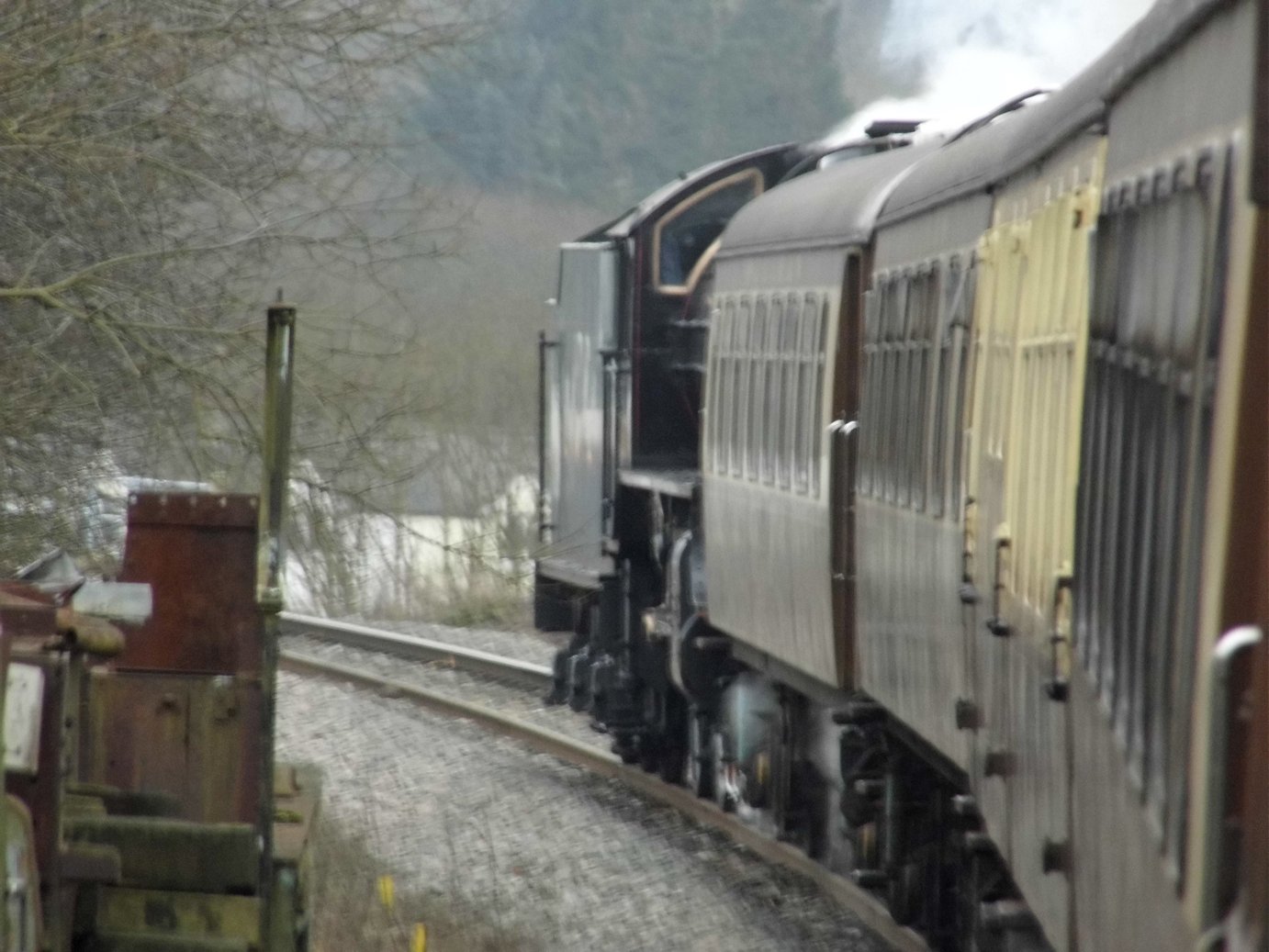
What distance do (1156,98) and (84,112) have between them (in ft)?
23.5

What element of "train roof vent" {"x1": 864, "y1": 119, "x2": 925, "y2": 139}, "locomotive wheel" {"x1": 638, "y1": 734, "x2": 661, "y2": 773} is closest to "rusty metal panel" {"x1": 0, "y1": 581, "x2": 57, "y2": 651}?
"train roof vent" {"x1": 864, "y1": 119, "x2": 925, "y2": 139}

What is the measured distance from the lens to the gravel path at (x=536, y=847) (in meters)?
10.4

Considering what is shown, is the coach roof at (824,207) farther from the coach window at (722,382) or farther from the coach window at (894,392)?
the coach window at (894,392)

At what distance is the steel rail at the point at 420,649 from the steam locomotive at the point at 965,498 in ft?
4.84

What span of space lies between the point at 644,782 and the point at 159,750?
26.1 feet

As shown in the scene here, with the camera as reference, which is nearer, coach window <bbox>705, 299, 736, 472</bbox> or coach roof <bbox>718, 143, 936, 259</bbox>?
coach roof <bbox>718, 143, 936, 259</bbox>

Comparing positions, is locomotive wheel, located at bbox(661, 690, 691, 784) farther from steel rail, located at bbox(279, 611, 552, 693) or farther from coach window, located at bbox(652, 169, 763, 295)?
steel rail, located at bbox(279, 611, 552, 693)

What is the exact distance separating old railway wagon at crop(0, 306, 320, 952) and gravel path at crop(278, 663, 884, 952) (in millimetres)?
2977

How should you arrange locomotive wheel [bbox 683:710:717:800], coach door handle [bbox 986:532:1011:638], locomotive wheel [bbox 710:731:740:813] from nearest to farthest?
coach door handle [bbox 986:532:1011:638], locomotive wheel [bbox 710:731:740:813], locomotive wheel [bbox 683:710:717:800]

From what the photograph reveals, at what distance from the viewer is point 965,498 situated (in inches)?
283

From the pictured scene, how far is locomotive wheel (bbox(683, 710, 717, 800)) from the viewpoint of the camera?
13.6 m

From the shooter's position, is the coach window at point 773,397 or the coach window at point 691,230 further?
the coach window at point 691,230

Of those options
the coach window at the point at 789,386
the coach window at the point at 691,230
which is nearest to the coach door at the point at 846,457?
the coach window at the point at 789,386

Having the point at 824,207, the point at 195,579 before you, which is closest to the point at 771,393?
the point at 824,207
